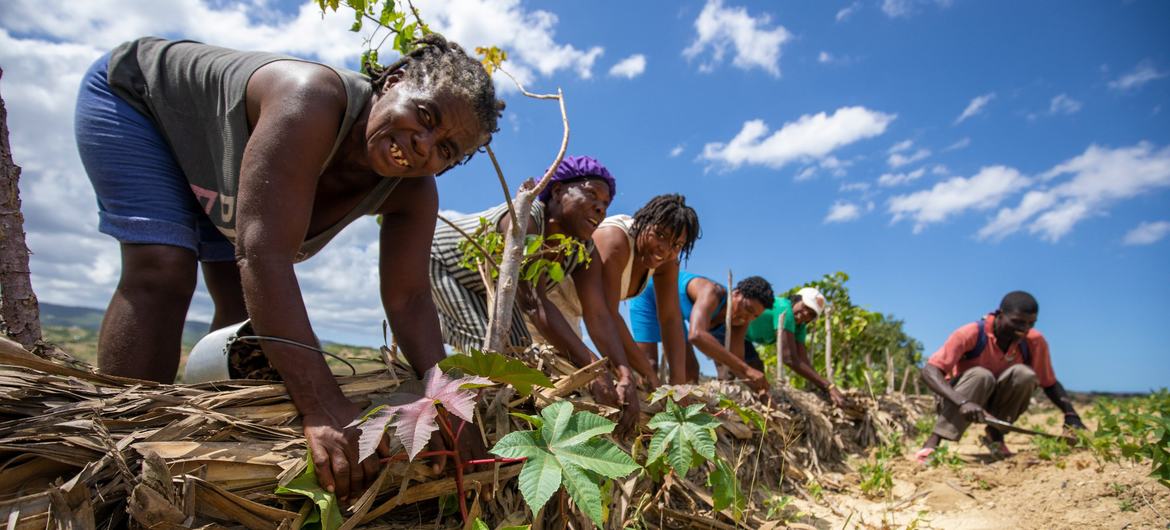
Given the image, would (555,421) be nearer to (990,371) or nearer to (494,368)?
(494,368)

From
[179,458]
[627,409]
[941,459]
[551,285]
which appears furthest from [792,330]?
[179,458]

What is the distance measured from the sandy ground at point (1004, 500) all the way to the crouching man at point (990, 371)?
752 mm

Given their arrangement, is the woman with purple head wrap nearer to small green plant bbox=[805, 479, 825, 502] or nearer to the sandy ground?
the sandy ground

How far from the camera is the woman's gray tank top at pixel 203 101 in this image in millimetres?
1704

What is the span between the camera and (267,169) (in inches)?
57.6

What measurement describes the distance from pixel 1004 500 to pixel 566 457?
280cm

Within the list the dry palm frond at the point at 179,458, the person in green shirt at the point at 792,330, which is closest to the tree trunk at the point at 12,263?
the dry palm frond at the point at 179,458

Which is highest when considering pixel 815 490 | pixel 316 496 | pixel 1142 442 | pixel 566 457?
pixel 1142 442

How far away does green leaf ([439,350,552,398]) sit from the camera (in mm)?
1446

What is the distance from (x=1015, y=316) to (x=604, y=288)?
3623 mm

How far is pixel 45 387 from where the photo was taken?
1.33 metres

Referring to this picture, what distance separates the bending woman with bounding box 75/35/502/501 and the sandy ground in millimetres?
1815

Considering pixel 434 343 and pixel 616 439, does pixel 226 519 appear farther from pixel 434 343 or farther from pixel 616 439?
pixel 616 439

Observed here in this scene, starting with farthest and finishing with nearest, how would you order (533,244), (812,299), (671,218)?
(812,299) → (671,218) → (533,244)
